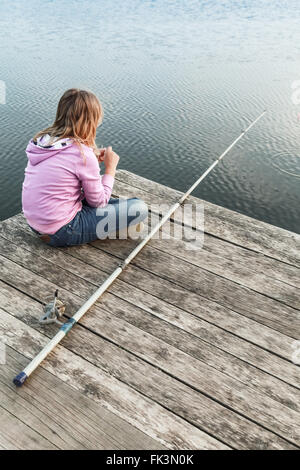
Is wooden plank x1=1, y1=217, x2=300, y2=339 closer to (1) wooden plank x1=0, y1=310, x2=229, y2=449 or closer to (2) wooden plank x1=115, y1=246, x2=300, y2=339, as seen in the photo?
(2) wooden plank x1=115, y1=246, x2=300, y2=339

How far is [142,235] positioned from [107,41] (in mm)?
16000

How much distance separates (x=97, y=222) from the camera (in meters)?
3.21

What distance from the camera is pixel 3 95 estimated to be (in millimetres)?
11180

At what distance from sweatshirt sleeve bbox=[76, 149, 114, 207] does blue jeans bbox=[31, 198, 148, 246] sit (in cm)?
9

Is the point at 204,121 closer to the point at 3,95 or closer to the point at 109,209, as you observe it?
the point at 3,95

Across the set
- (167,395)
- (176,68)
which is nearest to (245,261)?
(167,395)

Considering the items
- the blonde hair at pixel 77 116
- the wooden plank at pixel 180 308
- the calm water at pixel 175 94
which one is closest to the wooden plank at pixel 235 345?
the wooden plank at pixel 180 308

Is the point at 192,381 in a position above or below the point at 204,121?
above

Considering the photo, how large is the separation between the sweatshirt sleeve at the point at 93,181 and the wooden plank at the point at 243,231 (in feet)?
2.83

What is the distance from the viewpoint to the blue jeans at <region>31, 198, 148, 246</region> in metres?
3.13

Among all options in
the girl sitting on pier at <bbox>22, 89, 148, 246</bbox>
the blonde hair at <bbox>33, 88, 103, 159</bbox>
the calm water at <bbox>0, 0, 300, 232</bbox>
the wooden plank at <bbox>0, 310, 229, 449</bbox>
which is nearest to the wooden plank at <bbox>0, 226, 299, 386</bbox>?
the girl sitting on pier at <bbox>22, 89, 148, 246</bbox>

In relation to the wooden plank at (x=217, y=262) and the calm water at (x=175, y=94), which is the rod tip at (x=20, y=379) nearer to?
the wooden plank at (x=217, y=262)

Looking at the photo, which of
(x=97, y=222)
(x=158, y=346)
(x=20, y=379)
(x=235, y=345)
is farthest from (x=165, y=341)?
(x=97, y=222)

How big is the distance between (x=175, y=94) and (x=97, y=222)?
31.5ft
